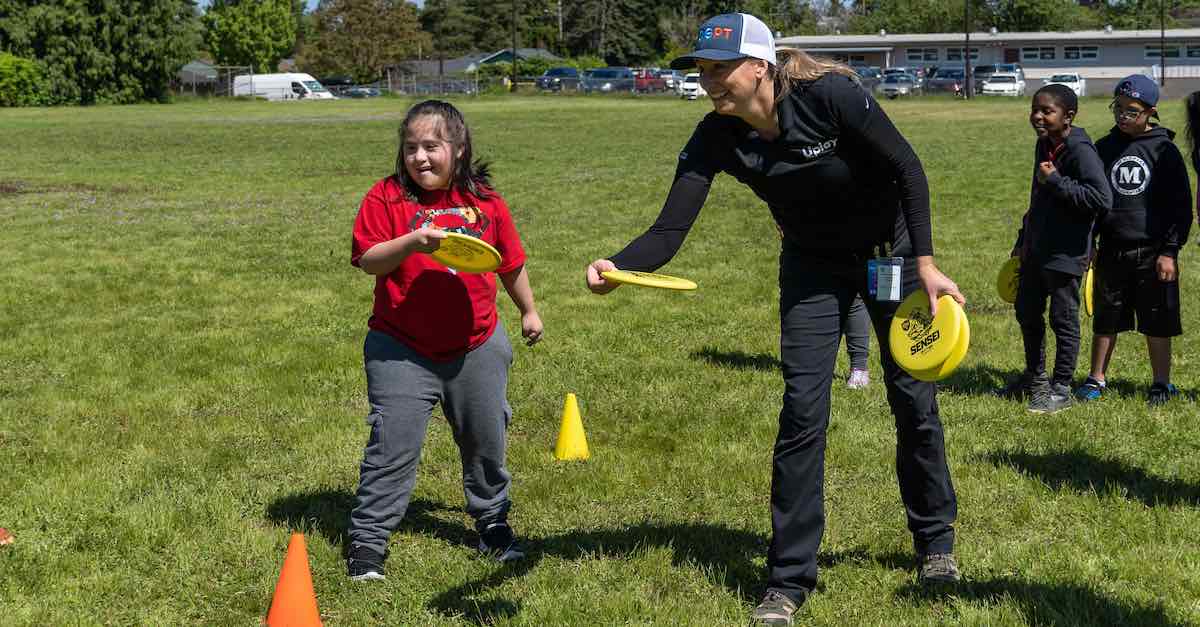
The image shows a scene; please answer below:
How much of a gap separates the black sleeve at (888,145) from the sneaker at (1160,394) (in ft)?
12.0

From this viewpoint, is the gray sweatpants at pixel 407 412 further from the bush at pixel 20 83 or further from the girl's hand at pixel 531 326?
the bush at pixel 20 83

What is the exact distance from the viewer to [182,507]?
5.12m

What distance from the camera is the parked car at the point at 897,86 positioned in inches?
2176

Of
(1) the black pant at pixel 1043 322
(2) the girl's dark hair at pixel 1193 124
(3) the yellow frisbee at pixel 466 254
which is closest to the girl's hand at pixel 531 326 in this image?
(3) the yellow frisbee at pixel 466 254

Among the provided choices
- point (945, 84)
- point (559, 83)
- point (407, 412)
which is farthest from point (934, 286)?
point (559, 83)

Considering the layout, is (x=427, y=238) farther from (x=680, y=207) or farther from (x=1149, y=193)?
(x=1149, y=193)

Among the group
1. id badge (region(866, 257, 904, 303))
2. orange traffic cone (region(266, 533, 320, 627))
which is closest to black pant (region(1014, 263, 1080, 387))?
id badge (region(866, 257, 904, 303))

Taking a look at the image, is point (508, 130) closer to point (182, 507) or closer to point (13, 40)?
point (182, 507)

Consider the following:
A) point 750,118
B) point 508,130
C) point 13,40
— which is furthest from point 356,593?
point 13,40

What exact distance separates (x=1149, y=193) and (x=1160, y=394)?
116cm

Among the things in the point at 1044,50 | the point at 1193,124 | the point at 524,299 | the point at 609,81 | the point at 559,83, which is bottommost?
the point at 524,299

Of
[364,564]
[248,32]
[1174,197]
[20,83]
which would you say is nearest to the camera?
[364,564]

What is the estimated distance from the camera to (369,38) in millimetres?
95188

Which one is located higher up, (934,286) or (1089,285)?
(934,286)
